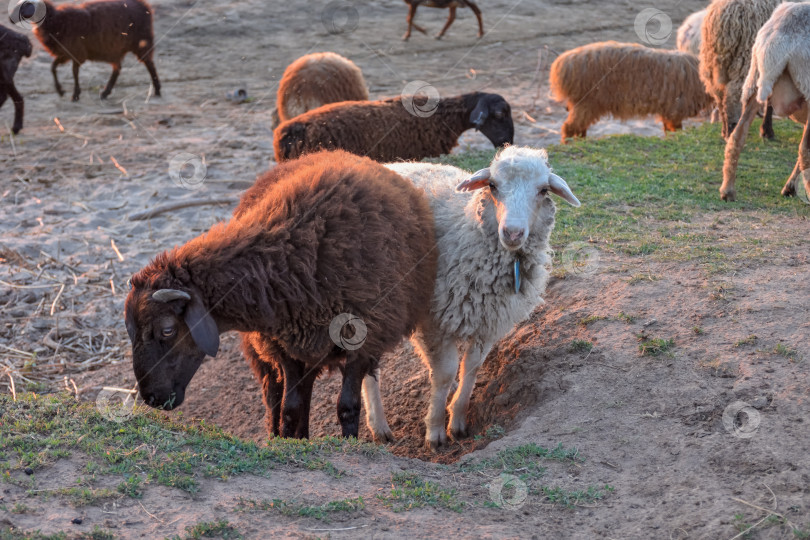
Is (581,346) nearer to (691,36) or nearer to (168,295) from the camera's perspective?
(168,295)

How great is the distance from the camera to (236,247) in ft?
15.2

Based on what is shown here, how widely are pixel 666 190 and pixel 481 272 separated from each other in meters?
3.73

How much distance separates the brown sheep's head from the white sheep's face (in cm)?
198

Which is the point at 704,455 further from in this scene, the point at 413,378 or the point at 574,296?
the point at 413,378

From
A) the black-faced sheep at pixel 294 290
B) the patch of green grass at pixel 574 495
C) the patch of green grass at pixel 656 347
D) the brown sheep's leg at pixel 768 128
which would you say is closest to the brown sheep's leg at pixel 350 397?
the black-faced sheep at pixel 294 290

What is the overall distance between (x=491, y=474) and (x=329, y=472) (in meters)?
0.89

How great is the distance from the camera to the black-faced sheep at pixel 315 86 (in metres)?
10.9

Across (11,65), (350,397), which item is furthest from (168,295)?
(11,65)

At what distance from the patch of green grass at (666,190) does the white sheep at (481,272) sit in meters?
1.52

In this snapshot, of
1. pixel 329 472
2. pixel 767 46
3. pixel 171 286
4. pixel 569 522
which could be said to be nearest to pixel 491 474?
pixel 569 522

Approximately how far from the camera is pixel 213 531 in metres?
3.52

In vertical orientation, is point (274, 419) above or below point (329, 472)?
below

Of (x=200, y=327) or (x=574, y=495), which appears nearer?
(x=574, y=495)

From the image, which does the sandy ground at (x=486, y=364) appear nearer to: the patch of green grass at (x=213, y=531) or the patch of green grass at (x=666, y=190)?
the patch of green grass at (x=213, y=531)
